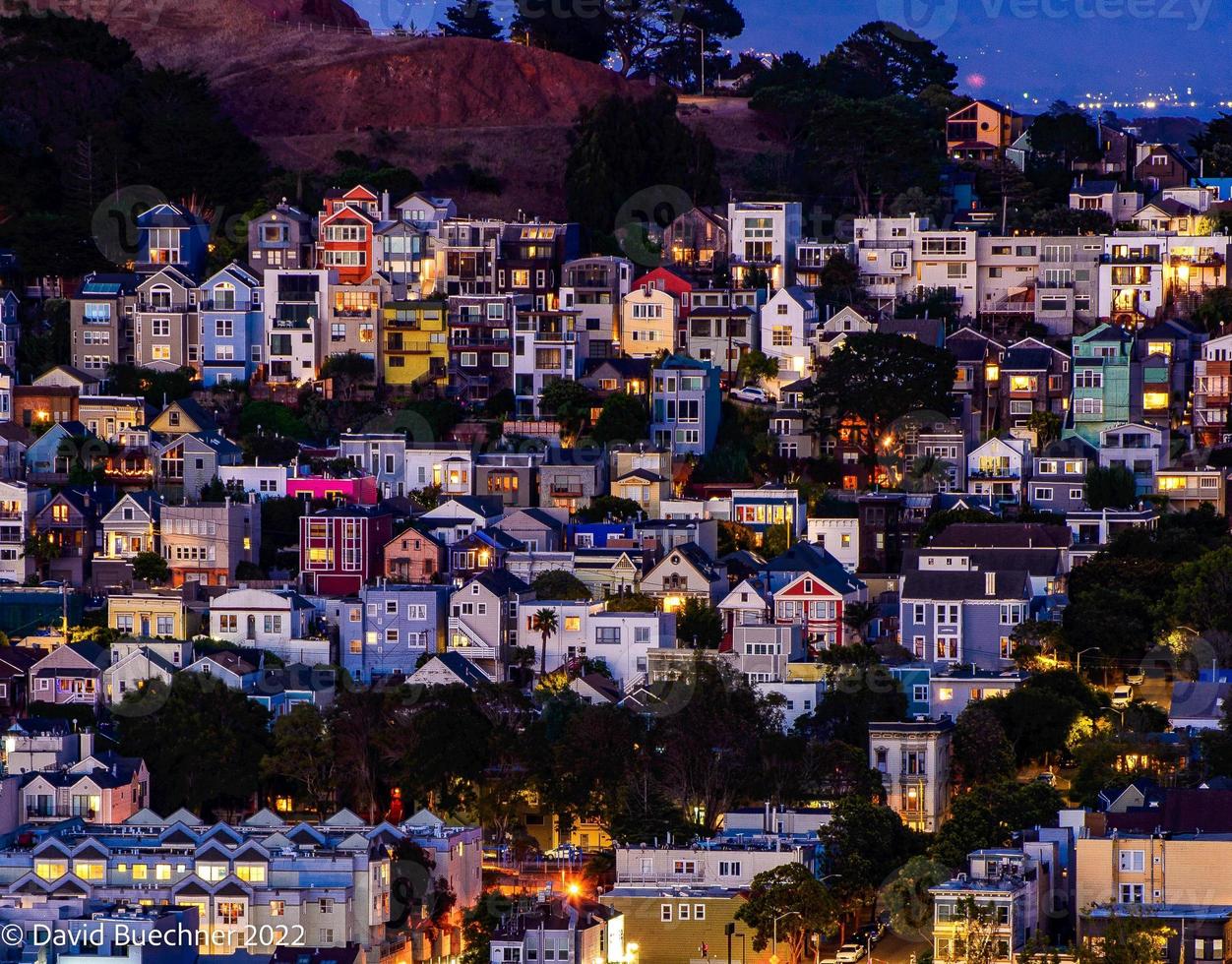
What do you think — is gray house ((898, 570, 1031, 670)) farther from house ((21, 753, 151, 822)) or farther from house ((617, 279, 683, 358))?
house ((21, 753, 151, 822))

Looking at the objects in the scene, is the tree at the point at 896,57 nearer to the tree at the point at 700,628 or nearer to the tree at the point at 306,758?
the tree at the point at 700,628

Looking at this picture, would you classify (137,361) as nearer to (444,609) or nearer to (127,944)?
(444,609)

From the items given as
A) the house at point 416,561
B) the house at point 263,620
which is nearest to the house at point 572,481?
the house at point 416,561

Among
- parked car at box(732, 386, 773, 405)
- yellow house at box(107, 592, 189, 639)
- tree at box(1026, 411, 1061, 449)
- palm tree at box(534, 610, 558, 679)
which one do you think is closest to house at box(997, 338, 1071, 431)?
tree at box(1026, 411, 1061, 449)

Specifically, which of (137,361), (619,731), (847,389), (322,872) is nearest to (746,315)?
(847,389)

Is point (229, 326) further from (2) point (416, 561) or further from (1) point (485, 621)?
(1) point (485, 621)
